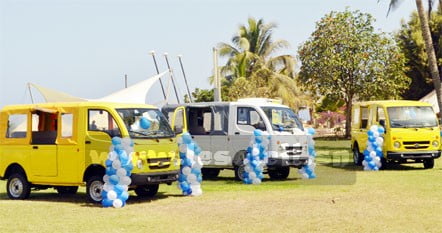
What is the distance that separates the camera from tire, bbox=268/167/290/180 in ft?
57.4

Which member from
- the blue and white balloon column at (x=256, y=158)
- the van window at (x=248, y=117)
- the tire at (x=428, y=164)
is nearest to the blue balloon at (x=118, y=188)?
the blue and white balloon column at (x=256, y=158)

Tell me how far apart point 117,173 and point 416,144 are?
34.7 feet

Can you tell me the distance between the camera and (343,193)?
13.4 meters

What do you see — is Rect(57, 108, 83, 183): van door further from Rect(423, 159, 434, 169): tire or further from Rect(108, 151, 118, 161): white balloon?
Rect(423, 159, 434, 169): tire

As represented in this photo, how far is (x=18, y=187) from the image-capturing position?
1353 centimetres

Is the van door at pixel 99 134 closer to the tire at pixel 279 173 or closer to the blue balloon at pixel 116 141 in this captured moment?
the blue balloon at pixel 116 141

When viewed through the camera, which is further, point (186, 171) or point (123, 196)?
point (186, 171)

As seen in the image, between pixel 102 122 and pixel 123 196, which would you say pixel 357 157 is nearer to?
pixel 102 122

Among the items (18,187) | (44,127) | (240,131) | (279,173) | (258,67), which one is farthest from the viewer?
(258,67)

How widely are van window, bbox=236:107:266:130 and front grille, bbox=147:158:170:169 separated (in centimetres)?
413

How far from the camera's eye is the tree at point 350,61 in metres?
38.6

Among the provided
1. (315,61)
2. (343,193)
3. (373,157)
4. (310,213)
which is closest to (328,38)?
(315,61)

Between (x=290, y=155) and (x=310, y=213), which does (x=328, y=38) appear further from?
(x=310, y=213)

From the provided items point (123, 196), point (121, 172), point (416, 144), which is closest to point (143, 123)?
point (121, 172)
